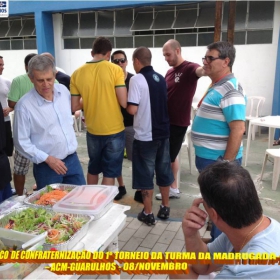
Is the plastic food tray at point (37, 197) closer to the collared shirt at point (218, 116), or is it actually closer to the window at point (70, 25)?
the collared shirt at point (218, 116)

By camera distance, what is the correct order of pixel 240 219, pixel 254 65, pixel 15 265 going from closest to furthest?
1. pixel 240 219
2. pixel 15 265
3. pixel 254 65

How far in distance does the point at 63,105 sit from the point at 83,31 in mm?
7200

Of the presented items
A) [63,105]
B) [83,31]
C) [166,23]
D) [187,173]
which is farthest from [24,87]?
[83,31]

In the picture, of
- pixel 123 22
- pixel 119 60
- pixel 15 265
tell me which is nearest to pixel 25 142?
pixel 15 265

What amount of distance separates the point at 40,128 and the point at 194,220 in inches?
52.5

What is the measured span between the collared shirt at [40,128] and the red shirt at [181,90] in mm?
1433

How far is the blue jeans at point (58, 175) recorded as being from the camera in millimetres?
2248

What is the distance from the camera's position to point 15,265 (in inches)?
48.1

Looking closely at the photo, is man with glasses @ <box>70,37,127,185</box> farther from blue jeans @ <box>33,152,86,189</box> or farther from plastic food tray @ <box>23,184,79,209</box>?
plastic food tray @ <box>23,184,79,209</box>

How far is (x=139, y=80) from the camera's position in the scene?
2.75m

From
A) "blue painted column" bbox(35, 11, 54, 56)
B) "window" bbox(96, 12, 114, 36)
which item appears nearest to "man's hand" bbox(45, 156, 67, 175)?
"window" bbox(96, 12, 114, 36)

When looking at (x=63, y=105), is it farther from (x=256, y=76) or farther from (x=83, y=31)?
(x=83, y=31)

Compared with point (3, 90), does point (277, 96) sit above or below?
below

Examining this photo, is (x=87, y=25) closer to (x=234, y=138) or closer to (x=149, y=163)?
(x=149, y=163)
